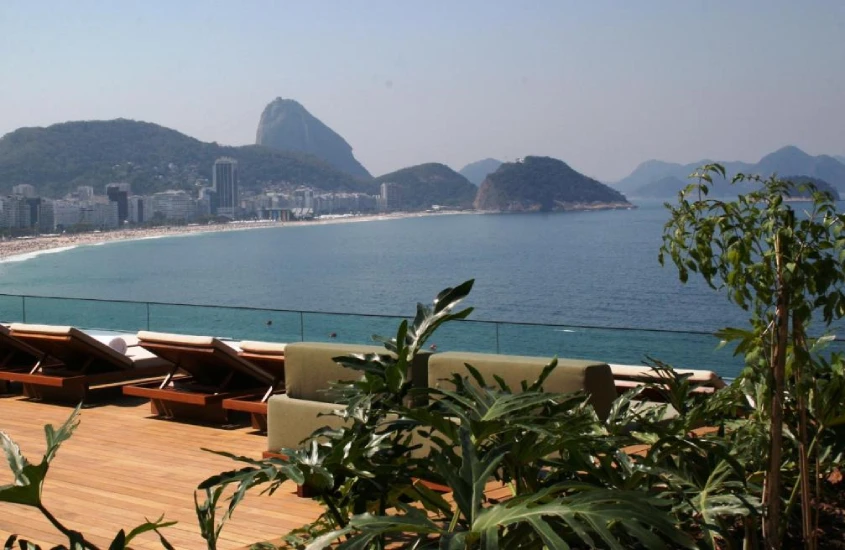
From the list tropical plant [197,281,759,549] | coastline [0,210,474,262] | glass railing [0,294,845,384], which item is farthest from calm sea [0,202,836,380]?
tropical plant [197,281,759,549]

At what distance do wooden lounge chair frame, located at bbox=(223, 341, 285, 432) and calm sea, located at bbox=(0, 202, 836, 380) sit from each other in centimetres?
278

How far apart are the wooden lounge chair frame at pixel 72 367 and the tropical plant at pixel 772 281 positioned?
655cm

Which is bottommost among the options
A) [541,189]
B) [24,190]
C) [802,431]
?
[802,431]

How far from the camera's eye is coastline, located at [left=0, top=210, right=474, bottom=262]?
108 m

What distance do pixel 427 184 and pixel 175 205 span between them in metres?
44.6

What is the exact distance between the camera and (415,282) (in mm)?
67500

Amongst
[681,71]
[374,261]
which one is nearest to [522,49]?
[681,71]

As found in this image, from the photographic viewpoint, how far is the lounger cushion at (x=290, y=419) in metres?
5.71

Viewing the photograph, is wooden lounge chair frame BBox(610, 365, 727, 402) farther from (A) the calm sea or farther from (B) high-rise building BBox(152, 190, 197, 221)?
(B) high-rise building BBox(152, 190, 197, 221)

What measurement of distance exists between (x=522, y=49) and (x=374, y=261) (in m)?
22.4

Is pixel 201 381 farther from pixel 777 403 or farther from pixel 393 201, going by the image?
pixel 393 201

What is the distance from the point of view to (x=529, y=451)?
226cm

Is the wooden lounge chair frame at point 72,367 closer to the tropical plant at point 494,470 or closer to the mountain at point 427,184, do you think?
the tropical plant at point 494,470

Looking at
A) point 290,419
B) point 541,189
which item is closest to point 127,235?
point 541,189
